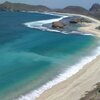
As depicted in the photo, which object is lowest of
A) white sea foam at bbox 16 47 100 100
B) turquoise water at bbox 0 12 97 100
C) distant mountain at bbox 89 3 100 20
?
distant mountain at bbox 89 3 100 20

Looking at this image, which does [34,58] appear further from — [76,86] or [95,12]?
[95,12]

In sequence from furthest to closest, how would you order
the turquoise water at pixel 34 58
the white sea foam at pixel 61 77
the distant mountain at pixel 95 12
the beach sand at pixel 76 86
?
1. the distant mountain at pixel 95 12
2. the turquoise water at pixel 34 58
3. the white sea foam at pixel 61 77
4. the beach sand at pixel 76 86

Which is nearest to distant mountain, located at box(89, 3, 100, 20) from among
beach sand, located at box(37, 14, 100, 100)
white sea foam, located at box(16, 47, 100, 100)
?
white sea foam, located at box(16, 47, 100, 100)

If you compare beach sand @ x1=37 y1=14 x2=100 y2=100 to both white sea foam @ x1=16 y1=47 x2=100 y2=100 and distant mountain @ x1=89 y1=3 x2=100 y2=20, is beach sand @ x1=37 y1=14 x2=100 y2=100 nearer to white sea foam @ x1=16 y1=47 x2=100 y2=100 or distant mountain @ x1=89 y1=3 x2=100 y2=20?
white sea foam @ x1=16 y1=47 x2=100 y2=100

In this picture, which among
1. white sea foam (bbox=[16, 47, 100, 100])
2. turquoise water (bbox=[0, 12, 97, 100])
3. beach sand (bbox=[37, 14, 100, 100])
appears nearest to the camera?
beach sand (bbox=[37, 14, 100, 100])

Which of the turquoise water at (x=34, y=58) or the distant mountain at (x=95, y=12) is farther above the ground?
the turquoise water at (x=34, y=58)

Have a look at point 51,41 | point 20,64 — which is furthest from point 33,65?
point 51,41

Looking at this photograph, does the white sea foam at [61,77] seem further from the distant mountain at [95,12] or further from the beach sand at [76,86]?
the distant mountain at [95,12]

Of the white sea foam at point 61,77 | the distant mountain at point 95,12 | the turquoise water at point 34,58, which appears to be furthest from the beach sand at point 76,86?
the distant mountain at point 95,12
